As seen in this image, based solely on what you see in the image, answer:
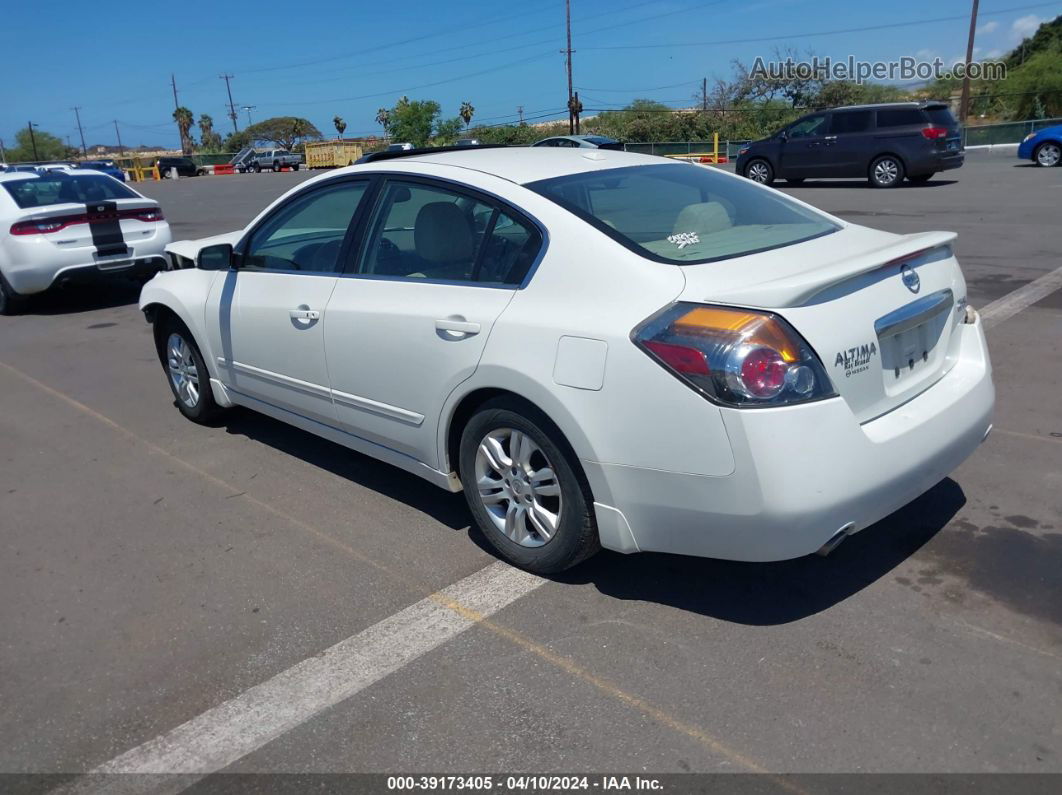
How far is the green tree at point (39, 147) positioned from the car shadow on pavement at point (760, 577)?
109m

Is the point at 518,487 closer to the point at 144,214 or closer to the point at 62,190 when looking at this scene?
the point at 144,214

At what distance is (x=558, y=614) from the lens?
342 cm

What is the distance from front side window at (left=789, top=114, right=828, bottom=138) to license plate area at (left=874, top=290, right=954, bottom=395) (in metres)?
18.2

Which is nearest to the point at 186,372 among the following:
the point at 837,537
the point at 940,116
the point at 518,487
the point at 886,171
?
the point at 518,487

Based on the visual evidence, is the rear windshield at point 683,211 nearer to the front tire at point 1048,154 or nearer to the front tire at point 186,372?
the front tire at point 186,372

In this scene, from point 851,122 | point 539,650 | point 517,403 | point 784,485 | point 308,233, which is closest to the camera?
point 784,485

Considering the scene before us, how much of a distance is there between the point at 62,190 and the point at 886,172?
639 inches

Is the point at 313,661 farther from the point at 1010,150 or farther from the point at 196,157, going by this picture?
the point at 196,157

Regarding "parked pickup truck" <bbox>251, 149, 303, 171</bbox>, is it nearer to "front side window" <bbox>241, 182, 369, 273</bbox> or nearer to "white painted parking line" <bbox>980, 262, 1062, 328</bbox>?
"white painted parking line" <bbox>980, 262, 1062, 328</bbox>

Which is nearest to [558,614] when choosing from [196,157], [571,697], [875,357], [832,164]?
[571,697]

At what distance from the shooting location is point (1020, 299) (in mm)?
8047

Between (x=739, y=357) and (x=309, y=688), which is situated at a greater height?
(x=739, y=357)

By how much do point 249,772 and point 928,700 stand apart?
2070mm

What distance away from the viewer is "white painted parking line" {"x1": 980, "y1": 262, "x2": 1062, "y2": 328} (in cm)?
750
